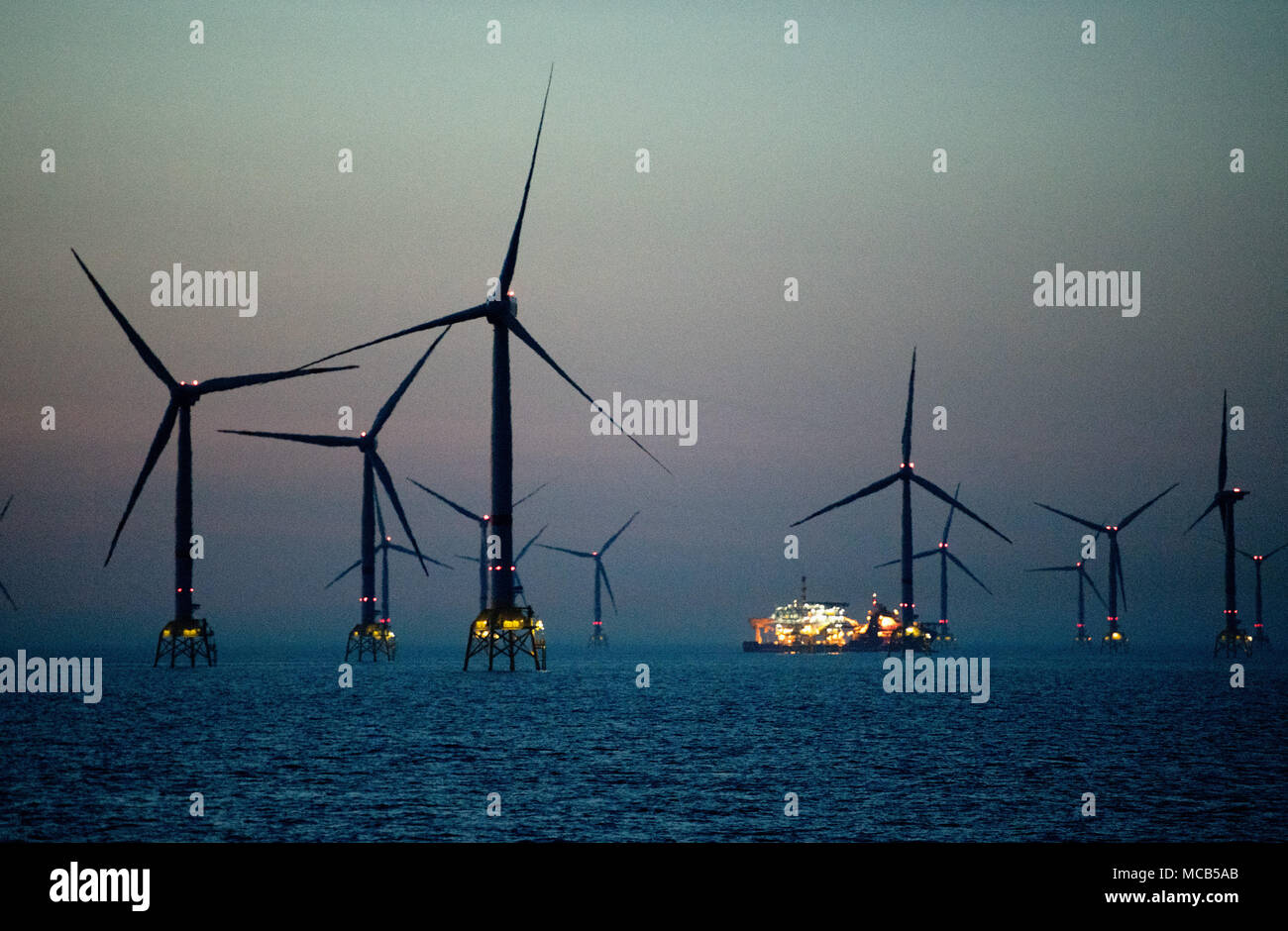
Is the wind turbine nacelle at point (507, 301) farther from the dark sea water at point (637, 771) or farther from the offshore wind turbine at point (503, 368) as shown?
the dark sea water at point (637, 771)

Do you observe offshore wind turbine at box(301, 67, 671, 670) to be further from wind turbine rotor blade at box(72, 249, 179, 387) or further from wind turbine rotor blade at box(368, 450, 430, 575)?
wind turbine rotor blade at box(72, 249, 179, 387)

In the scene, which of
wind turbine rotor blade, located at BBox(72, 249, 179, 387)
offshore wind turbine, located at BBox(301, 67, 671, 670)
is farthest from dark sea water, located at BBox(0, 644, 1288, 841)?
wind turbine rotor blade, located at BBox(72, 249, 179, 387)

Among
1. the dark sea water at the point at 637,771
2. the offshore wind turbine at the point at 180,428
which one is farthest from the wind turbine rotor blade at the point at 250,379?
the dark sea water at the point at 637,771

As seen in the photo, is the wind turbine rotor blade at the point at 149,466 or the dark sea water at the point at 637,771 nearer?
the dark sea water at the point at 637,771
